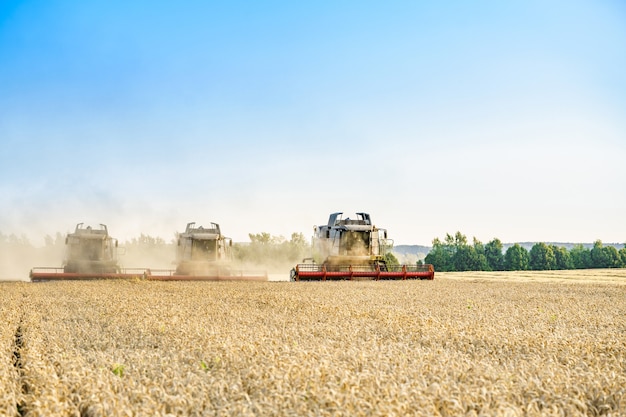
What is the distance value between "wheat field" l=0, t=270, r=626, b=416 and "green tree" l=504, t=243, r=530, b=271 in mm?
53497

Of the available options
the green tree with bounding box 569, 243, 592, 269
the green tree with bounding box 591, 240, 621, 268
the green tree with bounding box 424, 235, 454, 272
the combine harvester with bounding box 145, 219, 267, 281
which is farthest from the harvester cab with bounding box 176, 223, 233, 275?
the green tree with bounding box 591, 240, 621, 268

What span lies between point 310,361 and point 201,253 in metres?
23.5

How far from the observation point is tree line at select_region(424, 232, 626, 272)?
63.6 meters

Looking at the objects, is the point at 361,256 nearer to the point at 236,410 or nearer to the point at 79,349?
the point at 79,349

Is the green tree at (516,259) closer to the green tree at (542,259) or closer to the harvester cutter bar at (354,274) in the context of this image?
the green tree at (542,259)

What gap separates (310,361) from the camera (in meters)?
6.88

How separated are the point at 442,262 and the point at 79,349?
58141mm

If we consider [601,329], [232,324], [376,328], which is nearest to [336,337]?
[376,328]

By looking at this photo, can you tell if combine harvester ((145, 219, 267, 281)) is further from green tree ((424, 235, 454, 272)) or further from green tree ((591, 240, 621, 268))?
green tree ((591, 240, 621, 268))

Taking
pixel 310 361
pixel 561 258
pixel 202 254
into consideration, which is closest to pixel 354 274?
pixel 202 254

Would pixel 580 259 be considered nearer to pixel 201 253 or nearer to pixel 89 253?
pixel 201 253

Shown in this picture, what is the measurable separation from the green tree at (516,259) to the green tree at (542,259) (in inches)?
38.8

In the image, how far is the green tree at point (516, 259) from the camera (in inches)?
2554

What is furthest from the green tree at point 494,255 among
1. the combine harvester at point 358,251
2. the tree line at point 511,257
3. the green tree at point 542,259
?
the combine harvester at point 358,251
